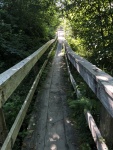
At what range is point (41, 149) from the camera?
121 inches

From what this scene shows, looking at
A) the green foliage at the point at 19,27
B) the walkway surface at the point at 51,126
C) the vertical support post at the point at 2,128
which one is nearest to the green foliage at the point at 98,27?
the green foliage at the point at 19,27

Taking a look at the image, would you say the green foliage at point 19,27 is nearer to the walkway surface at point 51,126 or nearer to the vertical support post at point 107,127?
the walkway surface at point 51,126

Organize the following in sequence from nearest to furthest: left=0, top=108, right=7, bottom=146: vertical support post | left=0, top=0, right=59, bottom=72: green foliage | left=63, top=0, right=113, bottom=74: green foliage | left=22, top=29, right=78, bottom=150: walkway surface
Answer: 1. left=0, top=108, right=7, bottom=146: vertical support post
2. left=22, top=29, right=78, bottom=150: walkway surface
3. left=63, top=0, right=113, bottom=74: green foliage
4. left=0, top=0, right=59, bottom=72: green foliage

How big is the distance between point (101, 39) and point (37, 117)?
14.8 ft

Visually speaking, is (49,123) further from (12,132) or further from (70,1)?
(70,1)

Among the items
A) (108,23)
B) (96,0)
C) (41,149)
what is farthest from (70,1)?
(41,149)

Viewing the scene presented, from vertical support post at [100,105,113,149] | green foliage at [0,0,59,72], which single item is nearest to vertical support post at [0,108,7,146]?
vertical support post at [100,105,113,149]

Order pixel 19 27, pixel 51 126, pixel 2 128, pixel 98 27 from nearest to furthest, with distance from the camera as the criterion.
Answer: pixel 2 128, pixel 51 126, pixel 98 27, pixel 19 27

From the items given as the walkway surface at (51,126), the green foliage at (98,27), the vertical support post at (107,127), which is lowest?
the walkway surface at (51,126)

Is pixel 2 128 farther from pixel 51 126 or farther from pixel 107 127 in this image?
pixel 51 126

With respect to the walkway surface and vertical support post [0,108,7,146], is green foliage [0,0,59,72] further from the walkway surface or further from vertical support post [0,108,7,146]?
vertical support post [0,108,7,146]

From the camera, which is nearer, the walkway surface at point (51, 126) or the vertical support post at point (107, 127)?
the vertical support post at point (107, 127)

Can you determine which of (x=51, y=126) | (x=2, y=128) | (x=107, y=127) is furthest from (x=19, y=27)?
(x=107, y=127)

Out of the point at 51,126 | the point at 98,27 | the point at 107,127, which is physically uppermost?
the point at 98,27
